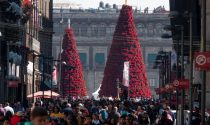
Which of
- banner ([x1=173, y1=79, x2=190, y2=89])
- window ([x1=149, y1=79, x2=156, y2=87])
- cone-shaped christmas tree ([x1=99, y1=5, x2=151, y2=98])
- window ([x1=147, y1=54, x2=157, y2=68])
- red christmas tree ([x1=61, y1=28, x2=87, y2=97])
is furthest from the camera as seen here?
window ([x1=147, y1=54, x2=157, y2=68])

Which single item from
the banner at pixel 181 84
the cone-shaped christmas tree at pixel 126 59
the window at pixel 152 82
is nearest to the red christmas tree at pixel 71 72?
the cone-shaped christmas tree at pixel 126 59

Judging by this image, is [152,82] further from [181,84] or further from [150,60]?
[181,84]

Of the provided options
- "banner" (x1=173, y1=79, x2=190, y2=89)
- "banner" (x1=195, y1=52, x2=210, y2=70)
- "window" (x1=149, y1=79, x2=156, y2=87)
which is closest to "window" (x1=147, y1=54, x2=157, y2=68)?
"window" (x1=149, y1=79, x2=156, y2=87)

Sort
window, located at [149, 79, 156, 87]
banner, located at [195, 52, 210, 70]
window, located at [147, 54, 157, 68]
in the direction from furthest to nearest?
window, located at [147, 54, 157, 68], window, located at [149, 79, 156, 87], banner, located at [195, 52, 210, 70]

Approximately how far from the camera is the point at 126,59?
466ft

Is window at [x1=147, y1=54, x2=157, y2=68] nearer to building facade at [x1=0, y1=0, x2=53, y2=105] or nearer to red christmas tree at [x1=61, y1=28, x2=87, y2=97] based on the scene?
red christmas tree at [x1=61, y1=28, x2=87, y2=97]

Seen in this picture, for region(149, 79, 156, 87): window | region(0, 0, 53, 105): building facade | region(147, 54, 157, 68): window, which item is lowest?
region(149, 79, 156, 87): window

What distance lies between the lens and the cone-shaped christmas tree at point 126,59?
13650 cm

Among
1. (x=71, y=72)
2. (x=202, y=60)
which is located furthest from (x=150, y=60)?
(x=202, y=60)

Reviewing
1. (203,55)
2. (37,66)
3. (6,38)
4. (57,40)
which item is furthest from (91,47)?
(203,55)

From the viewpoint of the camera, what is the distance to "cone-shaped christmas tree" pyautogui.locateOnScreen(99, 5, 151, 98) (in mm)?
136500

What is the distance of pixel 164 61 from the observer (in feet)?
316

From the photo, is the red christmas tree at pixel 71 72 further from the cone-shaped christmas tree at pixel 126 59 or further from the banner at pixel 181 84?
the banner at pixel 181 84

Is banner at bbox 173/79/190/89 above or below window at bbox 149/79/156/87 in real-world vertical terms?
above
